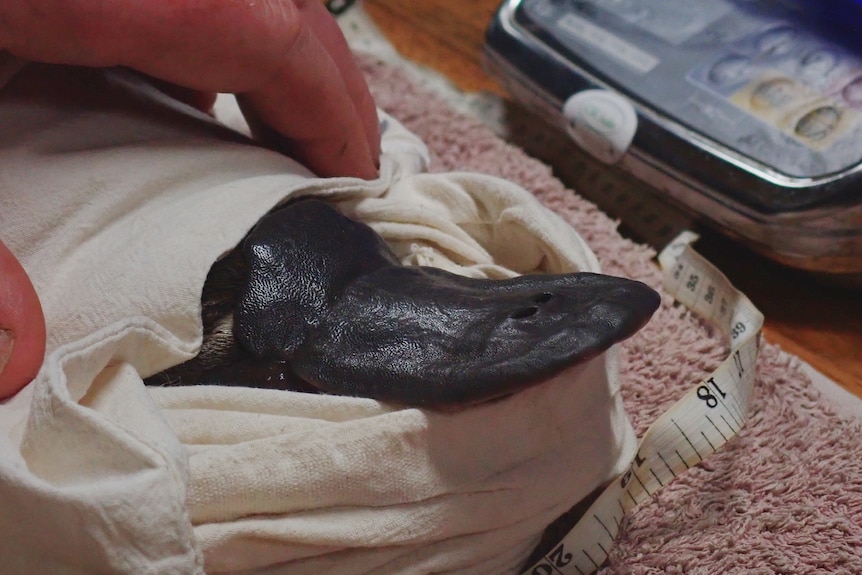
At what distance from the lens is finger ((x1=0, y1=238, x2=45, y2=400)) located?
1.91 ft

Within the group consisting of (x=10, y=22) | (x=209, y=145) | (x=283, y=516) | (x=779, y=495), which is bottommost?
(x=779, y=495)

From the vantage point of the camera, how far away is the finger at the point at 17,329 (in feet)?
1.91

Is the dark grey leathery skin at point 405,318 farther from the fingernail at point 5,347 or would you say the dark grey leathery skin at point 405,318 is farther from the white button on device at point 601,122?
the white button on device at point 601,122

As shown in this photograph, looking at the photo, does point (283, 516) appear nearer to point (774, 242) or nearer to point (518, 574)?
point (518, 574)

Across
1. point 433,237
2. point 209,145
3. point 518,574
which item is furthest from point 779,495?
point 209,145

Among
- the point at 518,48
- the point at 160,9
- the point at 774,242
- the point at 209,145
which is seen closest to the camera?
the point at 160,9

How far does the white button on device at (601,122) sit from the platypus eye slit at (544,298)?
1.95 feet

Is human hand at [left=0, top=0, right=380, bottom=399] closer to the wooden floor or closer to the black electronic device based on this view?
the black electronic device

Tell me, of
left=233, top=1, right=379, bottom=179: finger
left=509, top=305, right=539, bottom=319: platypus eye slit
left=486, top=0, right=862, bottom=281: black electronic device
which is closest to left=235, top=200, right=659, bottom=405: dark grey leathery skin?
left=509, top=305, right=539, bottom=319: platypus eye slit

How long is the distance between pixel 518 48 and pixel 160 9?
0.69 metres

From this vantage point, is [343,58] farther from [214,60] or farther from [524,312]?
[524,312]

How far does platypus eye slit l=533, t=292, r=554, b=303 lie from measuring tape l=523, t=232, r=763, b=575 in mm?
204

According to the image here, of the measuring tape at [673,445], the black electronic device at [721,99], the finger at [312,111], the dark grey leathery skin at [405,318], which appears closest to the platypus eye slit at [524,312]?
the dark grey leathery skin at [405,318]

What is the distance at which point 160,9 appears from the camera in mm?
667
